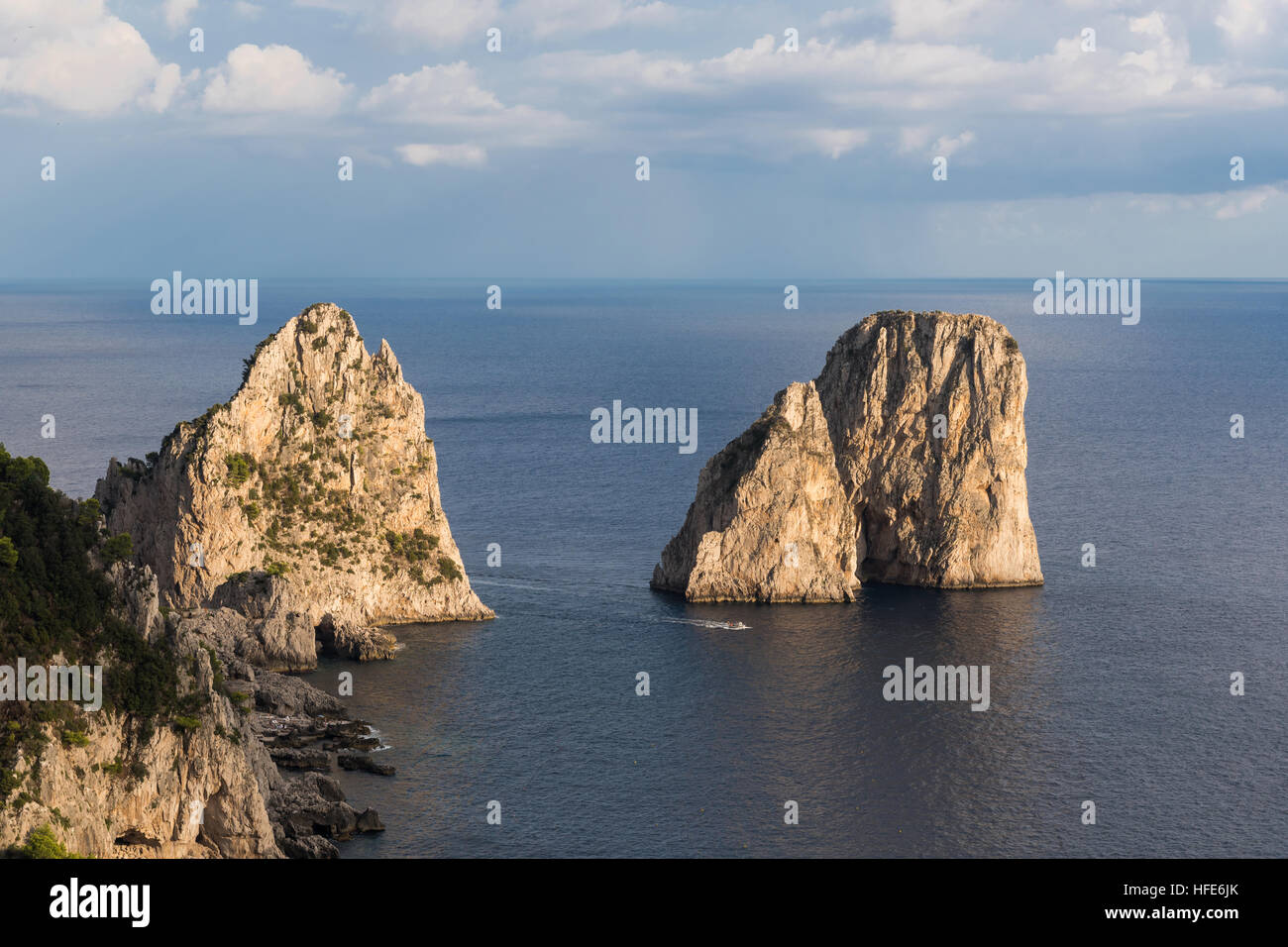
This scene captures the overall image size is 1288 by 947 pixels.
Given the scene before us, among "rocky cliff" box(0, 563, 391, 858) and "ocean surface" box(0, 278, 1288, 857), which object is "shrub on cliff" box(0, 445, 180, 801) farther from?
"ocean surface" box(0, 278, 1288, 857)

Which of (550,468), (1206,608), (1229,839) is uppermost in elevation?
(550,468)

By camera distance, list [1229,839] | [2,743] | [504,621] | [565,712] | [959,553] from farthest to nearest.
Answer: [959,553] < [504,621] < [565,712] < [1229,839] < [2,743]

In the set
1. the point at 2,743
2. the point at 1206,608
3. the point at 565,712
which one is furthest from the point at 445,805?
the point at 1206,608

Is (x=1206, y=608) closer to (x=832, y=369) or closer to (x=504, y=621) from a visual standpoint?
(x=832, y=369)

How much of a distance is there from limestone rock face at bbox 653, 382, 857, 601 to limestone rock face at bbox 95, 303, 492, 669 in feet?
66.1

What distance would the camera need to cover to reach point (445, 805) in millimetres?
78438

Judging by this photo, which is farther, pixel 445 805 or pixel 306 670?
pixel 306 670

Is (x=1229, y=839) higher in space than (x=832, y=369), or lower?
lower

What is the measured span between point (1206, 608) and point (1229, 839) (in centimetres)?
4921

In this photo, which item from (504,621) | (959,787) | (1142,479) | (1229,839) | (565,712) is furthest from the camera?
(1142,479)

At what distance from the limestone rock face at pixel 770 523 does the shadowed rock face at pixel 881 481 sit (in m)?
0.11

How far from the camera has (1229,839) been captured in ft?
252

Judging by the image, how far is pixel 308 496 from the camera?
11400cm
